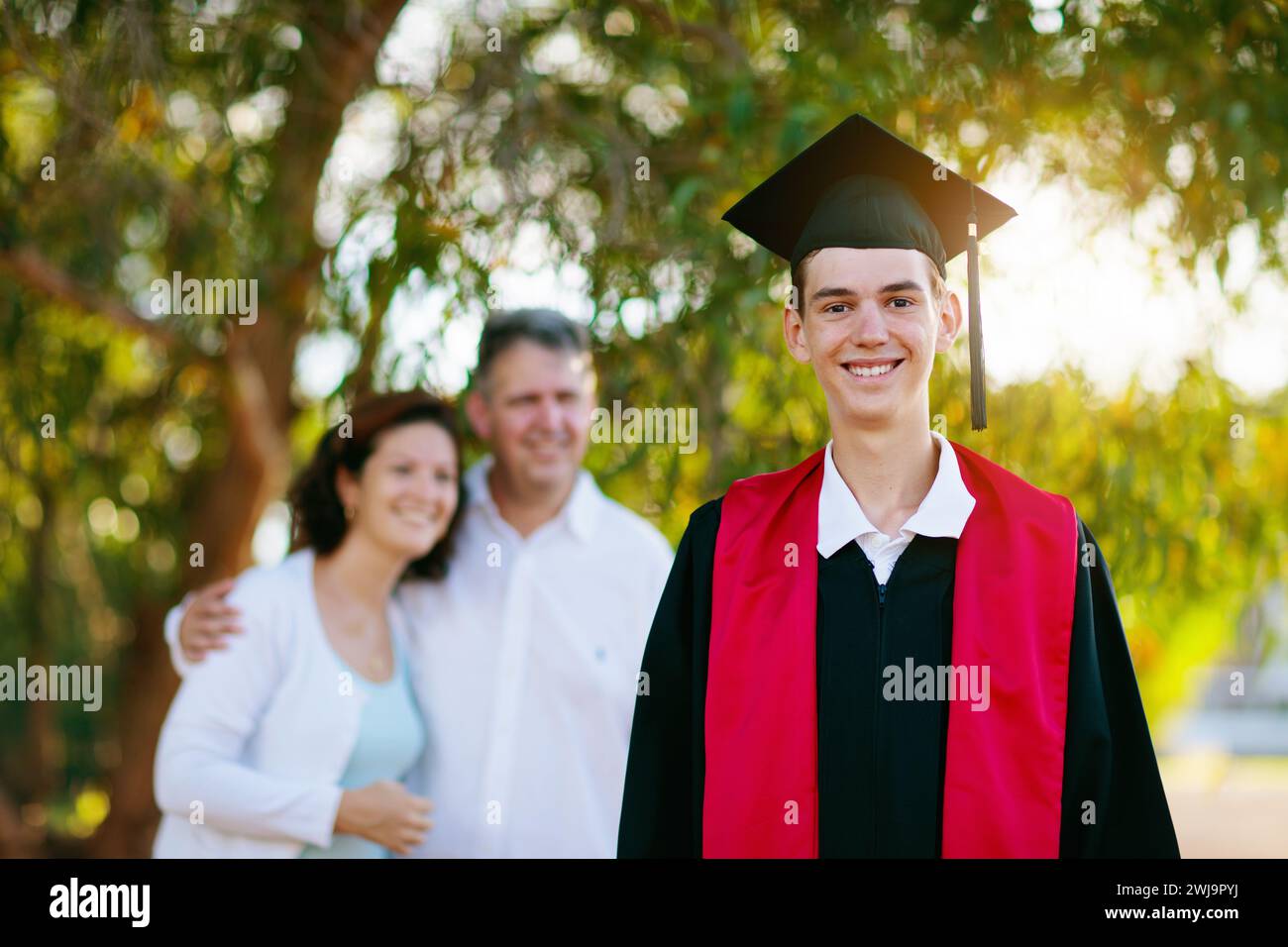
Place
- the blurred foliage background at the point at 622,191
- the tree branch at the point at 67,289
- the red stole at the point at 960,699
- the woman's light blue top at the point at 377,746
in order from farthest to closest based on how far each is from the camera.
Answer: the tree branch at the point at 67,289 → the blurred foliage background at the point at 622,191 → the woman's light blue top at the point at 377,746 → the red stole at the point at 960,699

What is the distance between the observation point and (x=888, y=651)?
6.09ft

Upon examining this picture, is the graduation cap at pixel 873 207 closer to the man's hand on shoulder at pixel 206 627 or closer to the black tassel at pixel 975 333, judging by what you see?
the black tassel at pixel 975 333

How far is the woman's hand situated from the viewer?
2.58m

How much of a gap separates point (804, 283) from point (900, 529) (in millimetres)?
440

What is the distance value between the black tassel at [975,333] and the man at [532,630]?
1.13m

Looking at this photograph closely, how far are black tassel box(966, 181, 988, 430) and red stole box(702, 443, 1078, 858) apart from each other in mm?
77

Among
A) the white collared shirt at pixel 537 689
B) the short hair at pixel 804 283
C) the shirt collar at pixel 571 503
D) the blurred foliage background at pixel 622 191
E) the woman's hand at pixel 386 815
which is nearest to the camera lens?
the short hair at pixel 804 283

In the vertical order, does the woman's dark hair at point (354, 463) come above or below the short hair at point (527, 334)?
below

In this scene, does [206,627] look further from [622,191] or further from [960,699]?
[960,699]

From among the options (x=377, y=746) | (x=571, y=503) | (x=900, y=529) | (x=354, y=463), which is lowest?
(x=377, y=746)

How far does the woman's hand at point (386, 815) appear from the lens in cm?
258

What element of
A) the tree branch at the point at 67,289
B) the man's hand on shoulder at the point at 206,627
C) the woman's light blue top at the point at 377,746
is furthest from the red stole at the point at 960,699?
the tree branch at the point at 67,289

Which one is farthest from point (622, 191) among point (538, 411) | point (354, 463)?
point (354, 463)
